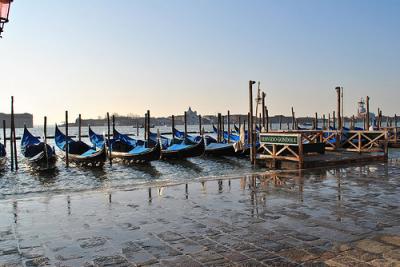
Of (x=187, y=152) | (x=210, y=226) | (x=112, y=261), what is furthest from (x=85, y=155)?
(x=112, y=261)

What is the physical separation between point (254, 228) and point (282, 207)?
1492mm

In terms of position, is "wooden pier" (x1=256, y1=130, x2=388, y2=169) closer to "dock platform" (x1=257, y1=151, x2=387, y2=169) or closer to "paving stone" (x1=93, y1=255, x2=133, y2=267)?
"dock platform" (x1=257, y1=151, x2=387, y2=169)

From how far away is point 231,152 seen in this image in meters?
24.1

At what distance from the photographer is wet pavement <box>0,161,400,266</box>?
4.23 m

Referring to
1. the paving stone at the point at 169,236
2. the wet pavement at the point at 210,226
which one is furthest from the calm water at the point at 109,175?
the paving stone at the point at 169,236

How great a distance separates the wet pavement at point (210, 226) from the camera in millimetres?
4230

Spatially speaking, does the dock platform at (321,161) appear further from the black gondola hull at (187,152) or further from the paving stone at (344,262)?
the paving stone at (344,262)

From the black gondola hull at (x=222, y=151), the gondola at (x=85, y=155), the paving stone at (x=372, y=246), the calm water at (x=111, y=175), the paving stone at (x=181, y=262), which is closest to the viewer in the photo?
the paving stone at (x=181, y=262)

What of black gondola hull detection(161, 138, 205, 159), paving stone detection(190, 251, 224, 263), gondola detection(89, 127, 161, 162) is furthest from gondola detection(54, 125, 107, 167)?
paving stone detection(190, 251, 224, 263)

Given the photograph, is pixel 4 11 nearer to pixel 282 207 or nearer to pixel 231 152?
pixel 282 207

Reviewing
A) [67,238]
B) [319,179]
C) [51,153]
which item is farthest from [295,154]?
[51,153]

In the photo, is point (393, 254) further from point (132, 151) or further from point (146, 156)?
point (132, 151)

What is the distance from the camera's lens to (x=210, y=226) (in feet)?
18.3

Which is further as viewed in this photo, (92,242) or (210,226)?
(210,226)
